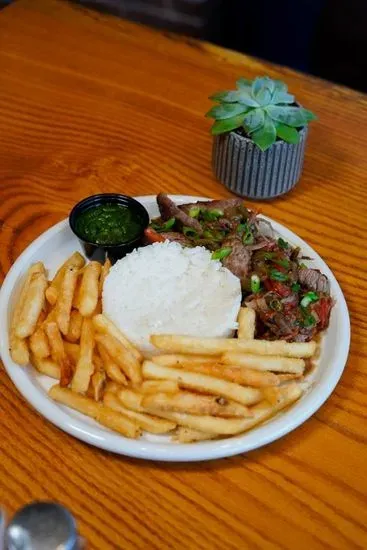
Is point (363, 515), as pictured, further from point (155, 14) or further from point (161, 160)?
point (155, 14)

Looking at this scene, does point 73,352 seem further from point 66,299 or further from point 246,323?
point 246,323

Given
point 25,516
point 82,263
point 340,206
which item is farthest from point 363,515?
point 340,206

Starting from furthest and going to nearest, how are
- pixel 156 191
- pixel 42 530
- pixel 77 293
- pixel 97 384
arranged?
pixel 156 191, pixel 77 293, pixel 97 384, pixel 42 530

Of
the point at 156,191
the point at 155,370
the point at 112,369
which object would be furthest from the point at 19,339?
the point at 156,191

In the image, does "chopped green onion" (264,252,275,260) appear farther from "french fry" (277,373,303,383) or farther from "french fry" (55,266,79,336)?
"french fry" (55,266,79,336)

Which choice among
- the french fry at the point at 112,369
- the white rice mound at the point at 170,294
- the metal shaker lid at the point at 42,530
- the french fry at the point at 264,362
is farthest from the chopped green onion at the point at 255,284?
the metal shaker lid at the point at 42,530

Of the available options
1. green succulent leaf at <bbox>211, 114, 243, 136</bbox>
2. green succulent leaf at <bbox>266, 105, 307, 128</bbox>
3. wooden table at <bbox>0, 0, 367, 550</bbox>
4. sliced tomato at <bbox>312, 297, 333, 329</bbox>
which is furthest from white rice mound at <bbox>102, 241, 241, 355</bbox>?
green succulent leaf at <bbox>266, 105, 307, 128</bbox>
